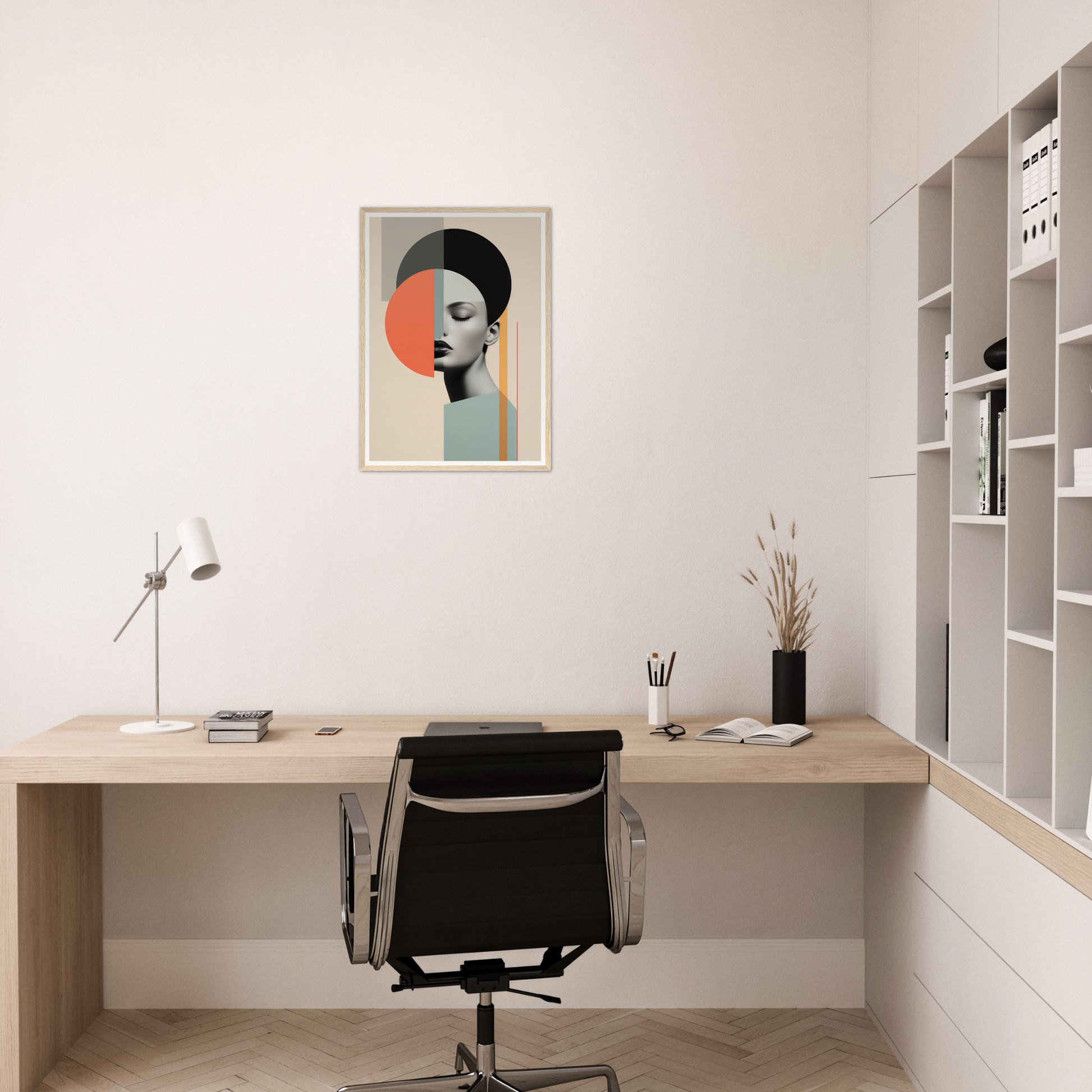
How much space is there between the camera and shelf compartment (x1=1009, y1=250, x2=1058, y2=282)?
185 centimetres

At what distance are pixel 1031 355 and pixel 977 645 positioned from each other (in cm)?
70

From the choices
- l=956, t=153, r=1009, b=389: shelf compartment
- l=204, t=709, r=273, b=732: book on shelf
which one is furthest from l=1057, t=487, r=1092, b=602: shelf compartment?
l=204, t=709, r=273, b=732: book on shelf

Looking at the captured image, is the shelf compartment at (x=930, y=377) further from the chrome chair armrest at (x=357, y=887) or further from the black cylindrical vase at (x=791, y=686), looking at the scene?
the chrome chair armrest at (x=357, y=887)

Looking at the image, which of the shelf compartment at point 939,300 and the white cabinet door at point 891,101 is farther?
the white cabinet door at point 891,101

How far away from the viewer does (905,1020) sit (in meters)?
2.57

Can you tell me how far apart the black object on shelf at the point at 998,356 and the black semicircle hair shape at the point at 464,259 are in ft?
4.42

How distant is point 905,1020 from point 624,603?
131 cm

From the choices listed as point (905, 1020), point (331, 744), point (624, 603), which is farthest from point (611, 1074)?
point (624, 603)

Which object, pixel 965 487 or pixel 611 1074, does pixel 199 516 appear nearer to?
pixel 611 1074

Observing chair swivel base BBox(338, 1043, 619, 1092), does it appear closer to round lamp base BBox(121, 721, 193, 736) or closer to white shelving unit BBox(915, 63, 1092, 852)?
round lamp base BBox(121, 721, 193, 736)

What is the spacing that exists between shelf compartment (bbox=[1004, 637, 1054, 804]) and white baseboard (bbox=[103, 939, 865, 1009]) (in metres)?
1.17

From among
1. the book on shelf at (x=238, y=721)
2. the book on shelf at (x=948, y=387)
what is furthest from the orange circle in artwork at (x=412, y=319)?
the book on shelf at (x=948, y=387)

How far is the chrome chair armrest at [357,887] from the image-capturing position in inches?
76.5

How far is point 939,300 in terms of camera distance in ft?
8.09
